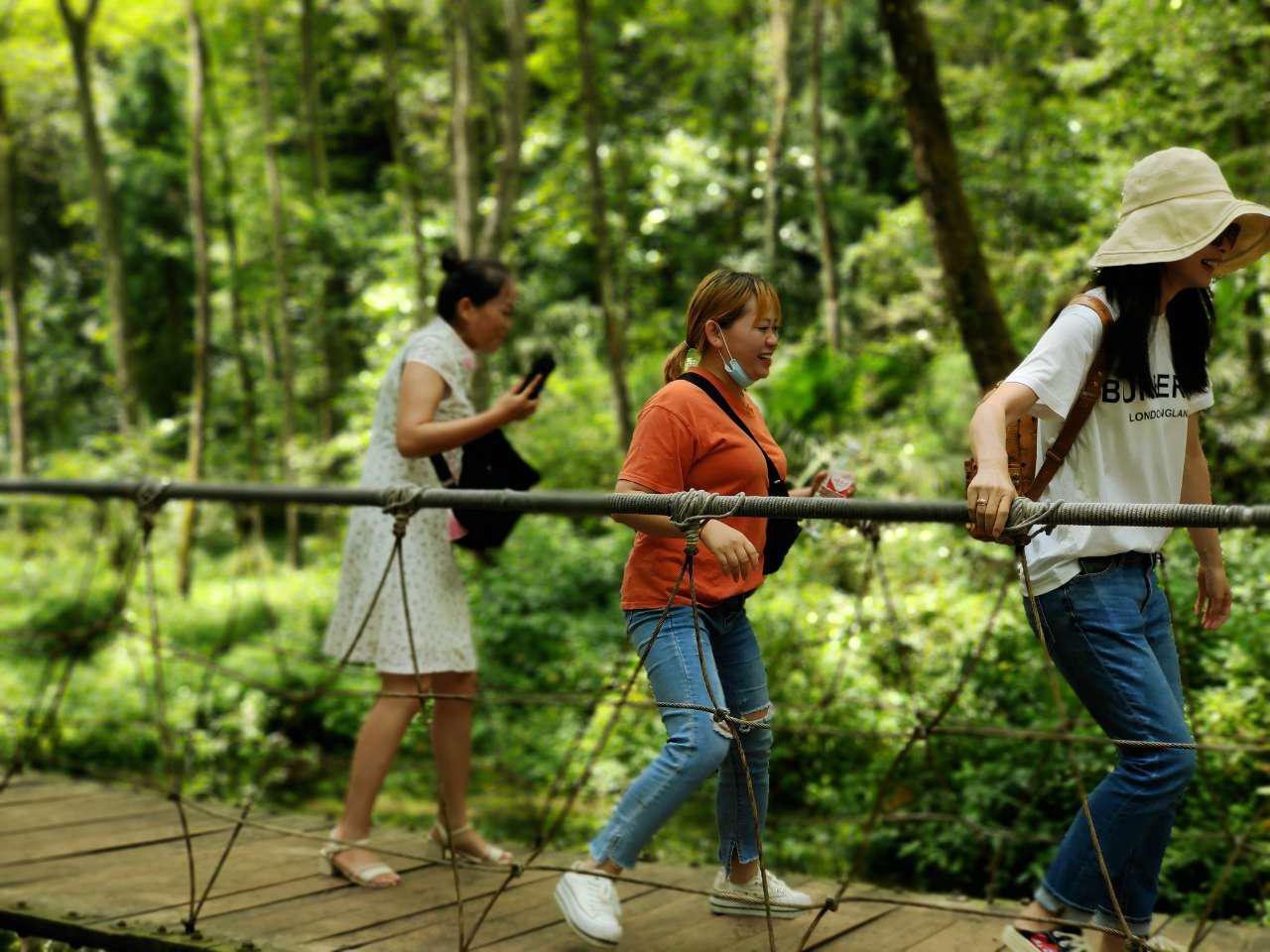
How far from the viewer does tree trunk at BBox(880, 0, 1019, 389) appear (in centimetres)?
511

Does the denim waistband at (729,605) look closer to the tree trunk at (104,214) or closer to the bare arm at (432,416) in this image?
the bare arm at (432,416)

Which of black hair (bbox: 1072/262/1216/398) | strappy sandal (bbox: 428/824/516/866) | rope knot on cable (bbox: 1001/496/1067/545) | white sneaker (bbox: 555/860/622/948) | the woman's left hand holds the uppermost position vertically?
black hair (bbox: 1072/262/1216/398)

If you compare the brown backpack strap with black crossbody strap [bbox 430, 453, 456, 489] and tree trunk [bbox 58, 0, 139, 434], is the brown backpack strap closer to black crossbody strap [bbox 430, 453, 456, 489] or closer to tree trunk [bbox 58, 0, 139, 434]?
black crossbody strap [bbox 430, 453, 456, 489]

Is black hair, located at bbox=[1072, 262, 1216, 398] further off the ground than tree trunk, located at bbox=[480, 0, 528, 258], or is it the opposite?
tree trunk, located at bbox=[480, 0, 528, 258]

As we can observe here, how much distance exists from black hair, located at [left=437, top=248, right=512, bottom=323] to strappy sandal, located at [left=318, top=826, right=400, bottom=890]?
57.4 inches

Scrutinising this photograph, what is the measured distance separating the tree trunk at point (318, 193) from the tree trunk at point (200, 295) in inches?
55.0

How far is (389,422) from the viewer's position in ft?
11.5

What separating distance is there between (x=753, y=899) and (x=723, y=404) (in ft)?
3.97

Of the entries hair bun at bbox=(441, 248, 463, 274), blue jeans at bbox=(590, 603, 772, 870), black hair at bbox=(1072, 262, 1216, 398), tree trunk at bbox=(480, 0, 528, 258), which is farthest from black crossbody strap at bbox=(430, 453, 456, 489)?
tree trunk at bbox=(480, 0, 528, 258)

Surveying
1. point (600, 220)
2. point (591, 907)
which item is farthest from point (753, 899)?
point (600, 220)

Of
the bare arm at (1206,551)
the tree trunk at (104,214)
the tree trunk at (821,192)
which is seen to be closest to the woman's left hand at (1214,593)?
the bare arm at (1206,551)

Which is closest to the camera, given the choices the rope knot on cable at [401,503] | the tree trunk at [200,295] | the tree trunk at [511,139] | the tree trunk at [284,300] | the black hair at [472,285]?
the rope knot on cable at [401,503]

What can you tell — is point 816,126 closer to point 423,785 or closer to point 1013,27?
point 1013,27

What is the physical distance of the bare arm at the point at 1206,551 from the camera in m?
2.57
